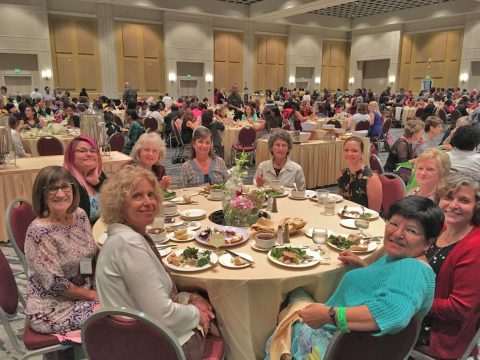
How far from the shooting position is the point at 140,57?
1769cm

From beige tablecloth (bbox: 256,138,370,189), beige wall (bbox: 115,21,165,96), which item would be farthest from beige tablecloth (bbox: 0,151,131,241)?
beige wall (bbox: 115,21,165,96)

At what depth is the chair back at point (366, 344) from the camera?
139 centimetres

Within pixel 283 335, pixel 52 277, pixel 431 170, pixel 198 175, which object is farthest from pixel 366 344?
pixel 198 175

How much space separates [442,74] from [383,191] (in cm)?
2073

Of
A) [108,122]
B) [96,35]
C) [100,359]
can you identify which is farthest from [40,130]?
[96,35]

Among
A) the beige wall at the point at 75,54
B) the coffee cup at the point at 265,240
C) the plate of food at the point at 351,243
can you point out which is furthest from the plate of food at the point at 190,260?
the beige wall at the point at 75,54

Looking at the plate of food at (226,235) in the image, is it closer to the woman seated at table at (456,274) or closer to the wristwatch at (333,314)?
the wristwatch at (333,314)

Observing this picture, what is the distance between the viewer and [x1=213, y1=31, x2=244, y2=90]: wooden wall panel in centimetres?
1956

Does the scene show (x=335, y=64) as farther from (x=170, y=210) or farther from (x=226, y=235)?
(x=226, y=235)

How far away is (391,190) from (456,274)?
5.51ft

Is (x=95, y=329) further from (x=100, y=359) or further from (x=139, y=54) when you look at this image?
(x=139, y=54)

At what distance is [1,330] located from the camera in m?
2.85

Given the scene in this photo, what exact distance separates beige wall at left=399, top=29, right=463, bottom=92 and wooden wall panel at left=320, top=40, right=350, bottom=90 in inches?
145

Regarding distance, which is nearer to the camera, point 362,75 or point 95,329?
point 95,329
